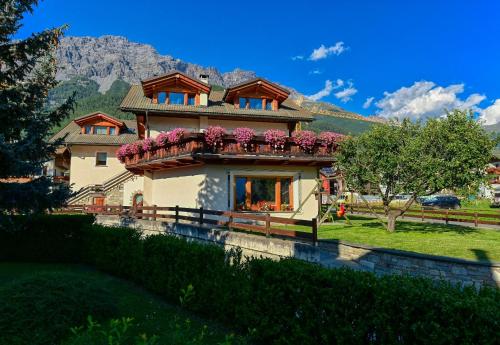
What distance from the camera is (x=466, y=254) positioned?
35.8 feet

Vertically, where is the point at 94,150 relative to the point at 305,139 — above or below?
above

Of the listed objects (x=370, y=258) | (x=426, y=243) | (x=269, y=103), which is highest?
(x=269, y=103)

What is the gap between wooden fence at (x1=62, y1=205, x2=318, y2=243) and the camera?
420 inches

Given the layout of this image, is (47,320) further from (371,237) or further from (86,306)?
(371,237)

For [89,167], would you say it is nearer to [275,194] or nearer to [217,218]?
[217,218]

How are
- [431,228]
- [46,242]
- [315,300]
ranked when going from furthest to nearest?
[431,228]
[46,242]
[315,300]

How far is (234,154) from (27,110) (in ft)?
28.9

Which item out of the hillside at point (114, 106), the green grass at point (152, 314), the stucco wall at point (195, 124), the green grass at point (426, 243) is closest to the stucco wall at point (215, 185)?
the stucco wall at point (195, 124)

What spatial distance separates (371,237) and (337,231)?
2.18m

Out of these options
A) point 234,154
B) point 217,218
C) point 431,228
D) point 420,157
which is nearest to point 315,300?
point 420,157

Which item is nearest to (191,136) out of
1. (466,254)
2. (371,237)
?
(371,237)

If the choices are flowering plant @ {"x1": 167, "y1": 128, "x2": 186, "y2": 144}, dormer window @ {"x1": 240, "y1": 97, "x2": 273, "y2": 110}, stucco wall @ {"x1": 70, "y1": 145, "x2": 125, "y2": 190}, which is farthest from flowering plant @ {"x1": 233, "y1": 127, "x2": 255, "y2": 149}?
stucco wall @ {"x1": 70, "y1": 145, "x2": 125, "y2": 190}

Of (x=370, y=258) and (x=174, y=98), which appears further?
(x=174, y=98)

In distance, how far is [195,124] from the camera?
907 inches
